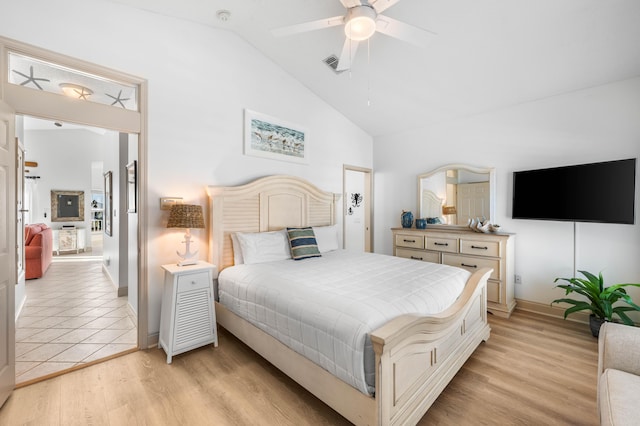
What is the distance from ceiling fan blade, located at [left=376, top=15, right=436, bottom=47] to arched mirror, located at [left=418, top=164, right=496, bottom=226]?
7.69 feet

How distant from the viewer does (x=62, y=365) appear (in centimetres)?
228

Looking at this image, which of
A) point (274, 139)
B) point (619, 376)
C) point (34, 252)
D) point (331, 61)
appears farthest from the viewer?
point (34, 252)

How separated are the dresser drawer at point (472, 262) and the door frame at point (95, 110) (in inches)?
142

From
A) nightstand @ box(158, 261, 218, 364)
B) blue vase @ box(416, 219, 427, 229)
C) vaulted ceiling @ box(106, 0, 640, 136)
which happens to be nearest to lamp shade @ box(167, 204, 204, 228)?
nightstand @ box(158, 261, 218, 364)

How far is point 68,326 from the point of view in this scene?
3014mm

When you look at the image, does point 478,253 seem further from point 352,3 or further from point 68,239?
point 68,239

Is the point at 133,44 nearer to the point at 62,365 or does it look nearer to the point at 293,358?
the point at 62,365

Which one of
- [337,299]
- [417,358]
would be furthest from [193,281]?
[417,358]

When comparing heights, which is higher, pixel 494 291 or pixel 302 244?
pixel 302 244

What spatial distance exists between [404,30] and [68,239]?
9.16 meters

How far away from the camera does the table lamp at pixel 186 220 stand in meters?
2.54

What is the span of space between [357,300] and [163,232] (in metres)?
2.09

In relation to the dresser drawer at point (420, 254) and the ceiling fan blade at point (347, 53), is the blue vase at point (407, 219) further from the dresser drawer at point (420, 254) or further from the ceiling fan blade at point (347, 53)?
the ceiling fan blade at point (347, 53)

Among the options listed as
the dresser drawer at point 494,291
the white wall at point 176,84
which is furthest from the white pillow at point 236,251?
the dresser drawer at point 494,291
